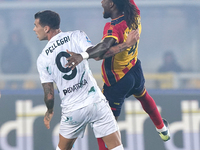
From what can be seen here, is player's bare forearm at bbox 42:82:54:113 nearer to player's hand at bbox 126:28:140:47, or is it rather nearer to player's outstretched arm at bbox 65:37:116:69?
player's outstretched arm at bbox 65:37:116:69

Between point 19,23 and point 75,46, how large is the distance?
3.67 m

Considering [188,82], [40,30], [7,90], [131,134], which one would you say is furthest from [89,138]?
[40,30]

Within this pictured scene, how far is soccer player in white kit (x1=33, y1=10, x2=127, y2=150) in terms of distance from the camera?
12.8 feet

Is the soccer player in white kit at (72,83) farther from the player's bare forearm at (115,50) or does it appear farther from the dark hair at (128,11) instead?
the dark hair at (128,11)

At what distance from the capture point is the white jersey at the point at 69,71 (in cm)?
389

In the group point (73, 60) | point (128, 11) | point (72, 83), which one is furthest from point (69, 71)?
point (128, 11)

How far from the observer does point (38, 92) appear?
21.2 feet

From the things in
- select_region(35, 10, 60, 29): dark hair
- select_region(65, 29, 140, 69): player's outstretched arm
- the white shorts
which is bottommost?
the white shorts

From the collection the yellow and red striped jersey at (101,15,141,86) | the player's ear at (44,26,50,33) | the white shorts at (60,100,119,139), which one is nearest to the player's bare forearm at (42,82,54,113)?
the white shorts at (60,100,119,139)

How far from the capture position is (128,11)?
425cm

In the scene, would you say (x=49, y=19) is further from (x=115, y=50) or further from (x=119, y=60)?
(x=119, y=60)

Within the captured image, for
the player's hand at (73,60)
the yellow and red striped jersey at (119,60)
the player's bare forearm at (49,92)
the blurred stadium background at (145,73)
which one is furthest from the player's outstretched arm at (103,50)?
the blurred stadium background at (145,73)

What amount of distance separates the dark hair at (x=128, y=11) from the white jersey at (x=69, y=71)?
21.2 inches

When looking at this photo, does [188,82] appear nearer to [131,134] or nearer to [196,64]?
[196,64]
